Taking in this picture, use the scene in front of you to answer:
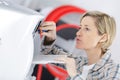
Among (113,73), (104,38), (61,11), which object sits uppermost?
(61,11)

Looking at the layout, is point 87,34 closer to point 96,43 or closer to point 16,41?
point 96,43

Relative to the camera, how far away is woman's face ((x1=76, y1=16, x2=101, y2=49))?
1.10 meters

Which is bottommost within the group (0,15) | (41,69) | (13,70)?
(41,69)

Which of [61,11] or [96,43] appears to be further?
[61,11]

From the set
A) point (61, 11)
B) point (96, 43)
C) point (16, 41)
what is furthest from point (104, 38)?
point (61, 11)

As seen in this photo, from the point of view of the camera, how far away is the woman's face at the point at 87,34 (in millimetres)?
1101

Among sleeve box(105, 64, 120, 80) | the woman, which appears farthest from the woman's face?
sleeve box(105, 64, 120, 80)

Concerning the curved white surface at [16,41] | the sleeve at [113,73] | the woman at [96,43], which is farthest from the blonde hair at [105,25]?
the curved white surface at [16,41]

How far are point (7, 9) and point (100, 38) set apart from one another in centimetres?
42

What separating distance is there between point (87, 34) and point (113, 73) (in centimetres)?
16

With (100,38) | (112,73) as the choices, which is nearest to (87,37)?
(100,38)

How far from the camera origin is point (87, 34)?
43.4 inches

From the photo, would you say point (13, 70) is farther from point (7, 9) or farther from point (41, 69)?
point (41, 69)

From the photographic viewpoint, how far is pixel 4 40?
2.65 feet
